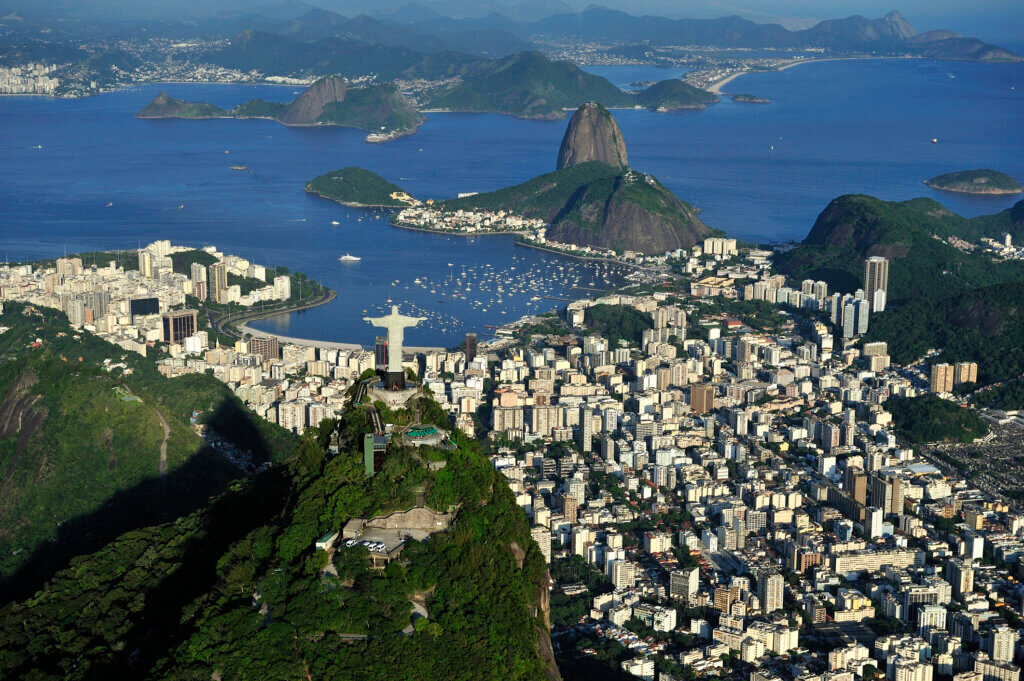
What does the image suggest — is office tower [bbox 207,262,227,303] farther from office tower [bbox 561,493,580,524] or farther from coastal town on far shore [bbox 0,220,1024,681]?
office tower [bbox 561,493,580,524]

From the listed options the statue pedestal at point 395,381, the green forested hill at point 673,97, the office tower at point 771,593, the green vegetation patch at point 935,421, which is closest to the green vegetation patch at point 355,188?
the green vegetation patch at point 935,421

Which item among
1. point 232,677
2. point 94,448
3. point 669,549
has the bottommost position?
point 669,549

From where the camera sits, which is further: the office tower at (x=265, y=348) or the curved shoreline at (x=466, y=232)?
the curved shoreline at (x=466, y=232)

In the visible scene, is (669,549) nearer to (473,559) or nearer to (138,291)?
(473,559)

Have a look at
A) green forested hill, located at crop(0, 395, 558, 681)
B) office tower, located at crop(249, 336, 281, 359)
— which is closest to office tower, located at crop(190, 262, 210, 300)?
office tower, located at crop(249, 336, 281, 359)

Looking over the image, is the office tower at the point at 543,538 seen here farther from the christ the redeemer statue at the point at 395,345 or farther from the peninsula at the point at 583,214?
the peninsula at the point at 583,214

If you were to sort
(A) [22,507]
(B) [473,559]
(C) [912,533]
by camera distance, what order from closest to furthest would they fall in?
(B) [473,559]
(A) [22,507]
(C) [912,533]

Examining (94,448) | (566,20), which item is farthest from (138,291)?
(566,20)

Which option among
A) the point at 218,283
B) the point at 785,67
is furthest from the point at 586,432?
the point at 785,67
